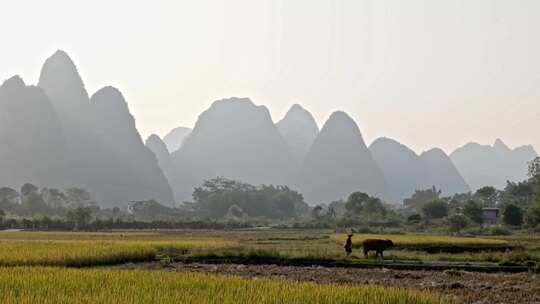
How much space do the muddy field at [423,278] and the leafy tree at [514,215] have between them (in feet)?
102

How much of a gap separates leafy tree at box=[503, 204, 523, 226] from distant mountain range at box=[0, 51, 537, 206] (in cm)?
8395

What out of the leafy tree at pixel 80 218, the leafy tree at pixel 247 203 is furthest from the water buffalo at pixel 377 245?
the leafy tree at pixel 247 203

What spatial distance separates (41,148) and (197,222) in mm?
77427

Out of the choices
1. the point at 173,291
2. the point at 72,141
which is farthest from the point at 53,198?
the point at 173,291

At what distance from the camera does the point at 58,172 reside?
115 m

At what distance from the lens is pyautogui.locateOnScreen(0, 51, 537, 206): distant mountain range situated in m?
118

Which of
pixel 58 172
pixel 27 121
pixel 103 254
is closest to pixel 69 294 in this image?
pixel 103 254

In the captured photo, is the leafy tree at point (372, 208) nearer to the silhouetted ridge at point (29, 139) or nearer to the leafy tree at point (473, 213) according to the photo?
the leafy tree at point (473, 213)

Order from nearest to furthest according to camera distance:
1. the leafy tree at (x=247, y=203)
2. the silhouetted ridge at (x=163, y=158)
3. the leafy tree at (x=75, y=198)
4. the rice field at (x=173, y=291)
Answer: the rice field at (x=173, y=291)
the leafy tree at (x=247, y=203)
the leafy tree at (x=75, y=198)
the silhouetted ridge at (x=163, y=158)

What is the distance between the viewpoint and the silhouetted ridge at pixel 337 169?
172375 millimetres

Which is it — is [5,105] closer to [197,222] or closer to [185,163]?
[185,163]

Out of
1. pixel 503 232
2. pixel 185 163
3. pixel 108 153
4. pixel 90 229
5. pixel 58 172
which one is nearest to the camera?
pixel 503 232

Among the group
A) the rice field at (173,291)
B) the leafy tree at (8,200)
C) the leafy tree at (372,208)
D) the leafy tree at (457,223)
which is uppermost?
the leafy tree at (8,200)

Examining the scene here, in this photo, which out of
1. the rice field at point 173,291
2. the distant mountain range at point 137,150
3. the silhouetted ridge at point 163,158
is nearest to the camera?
the rice field at point 173,291
